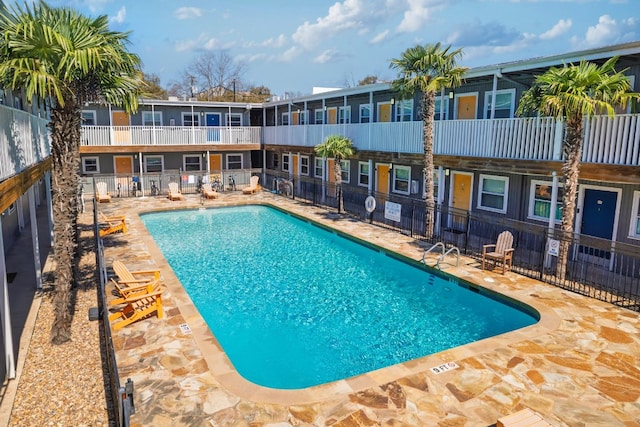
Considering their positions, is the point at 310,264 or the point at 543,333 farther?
the point at 310,264

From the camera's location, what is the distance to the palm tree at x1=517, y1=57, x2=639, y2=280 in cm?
1084

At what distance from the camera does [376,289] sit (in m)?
12.9

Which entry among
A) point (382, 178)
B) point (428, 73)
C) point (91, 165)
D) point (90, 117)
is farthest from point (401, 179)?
point (90, 117)

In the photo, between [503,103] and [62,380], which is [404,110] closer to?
[503,103]

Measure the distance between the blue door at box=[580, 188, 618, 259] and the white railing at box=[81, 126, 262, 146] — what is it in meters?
21.0

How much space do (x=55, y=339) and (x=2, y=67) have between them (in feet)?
16.6

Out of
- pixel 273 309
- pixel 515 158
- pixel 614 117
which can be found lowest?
pixel 273 309

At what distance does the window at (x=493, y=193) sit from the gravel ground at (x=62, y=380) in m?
13.6

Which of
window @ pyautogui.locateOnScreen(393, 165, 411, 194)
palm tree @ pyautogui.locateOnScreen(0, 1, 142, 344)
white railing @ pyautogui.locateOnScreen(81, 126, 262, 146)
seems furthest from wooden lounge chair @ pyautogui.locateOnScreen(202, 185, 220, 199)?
palm tree @ pyautogui.locateOnScreen(0, 1, 142, 344)

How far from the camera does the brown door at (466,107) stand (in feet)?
57.7

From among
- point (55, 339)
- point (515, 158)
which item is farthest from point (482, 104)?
point (55, 339)

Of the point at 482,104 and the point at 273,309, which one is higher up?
the point at 482,104

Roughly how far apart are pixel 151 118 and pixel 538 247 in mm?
25193

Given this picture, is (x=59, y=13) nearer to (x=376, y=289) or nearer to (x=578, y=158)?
(x=376, y=289)
